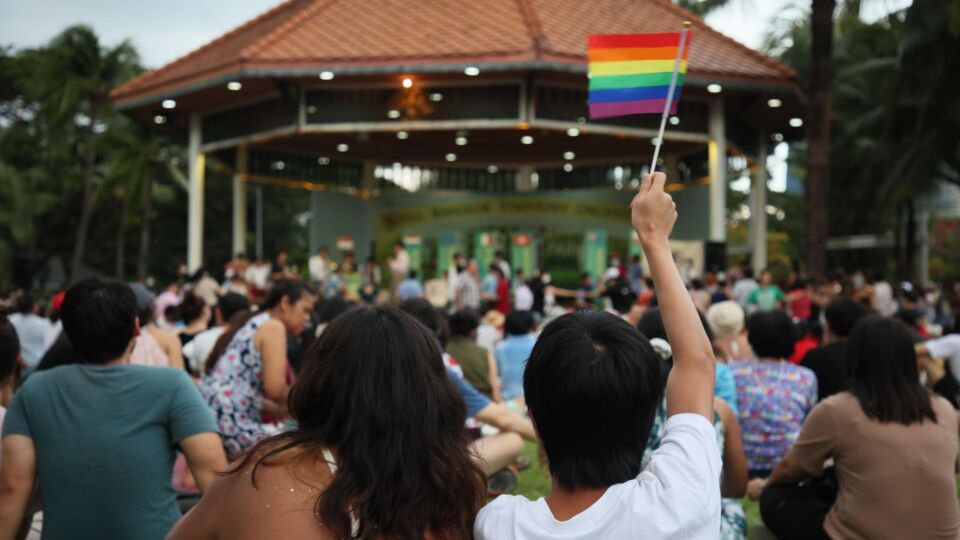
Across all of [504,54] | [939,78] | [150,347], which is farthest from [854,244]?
[150,347]

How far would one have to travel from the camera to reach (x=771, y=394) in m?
5.65

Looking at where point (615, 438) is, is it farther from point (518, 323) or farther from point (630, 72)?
point (518, 323)

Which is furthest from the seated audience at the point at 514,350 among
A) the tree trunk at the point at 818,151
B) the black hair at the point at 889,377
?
the tree trunk at the point at 818,151

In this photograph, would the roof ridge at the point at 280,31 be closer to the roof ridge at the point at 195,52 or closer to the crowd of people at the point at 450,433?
the roof ridge at the point at 195,52

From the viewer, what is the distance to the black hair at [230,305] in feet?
25.6

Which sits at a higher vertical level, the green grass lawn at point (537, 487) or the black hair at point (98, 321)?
the black hair at point (98, 321)

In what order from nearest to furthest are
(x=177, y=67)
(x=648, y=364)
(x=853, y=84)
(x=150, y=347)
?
1. (x=648, y=364)
2. (x=150, y=347)
3. (x=177, y=67)
4. (x=853, y=84)

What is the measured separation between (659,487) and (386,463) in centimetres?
61

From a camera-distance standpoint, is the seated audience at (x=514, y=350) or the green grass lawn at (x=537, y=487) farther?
the seated audience at (x=514, y=350)

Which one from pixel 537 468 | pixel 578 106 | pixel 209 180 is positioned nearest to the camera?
pixel 537 468

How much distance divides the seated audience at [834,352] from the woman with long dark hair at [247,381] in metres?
3.53

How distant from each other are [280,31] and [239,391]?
17.1 meters

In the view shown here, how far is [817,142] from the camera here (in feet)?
61.8

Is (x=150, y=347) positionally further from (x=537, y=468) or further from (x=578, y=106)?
(x=578, y=106)
